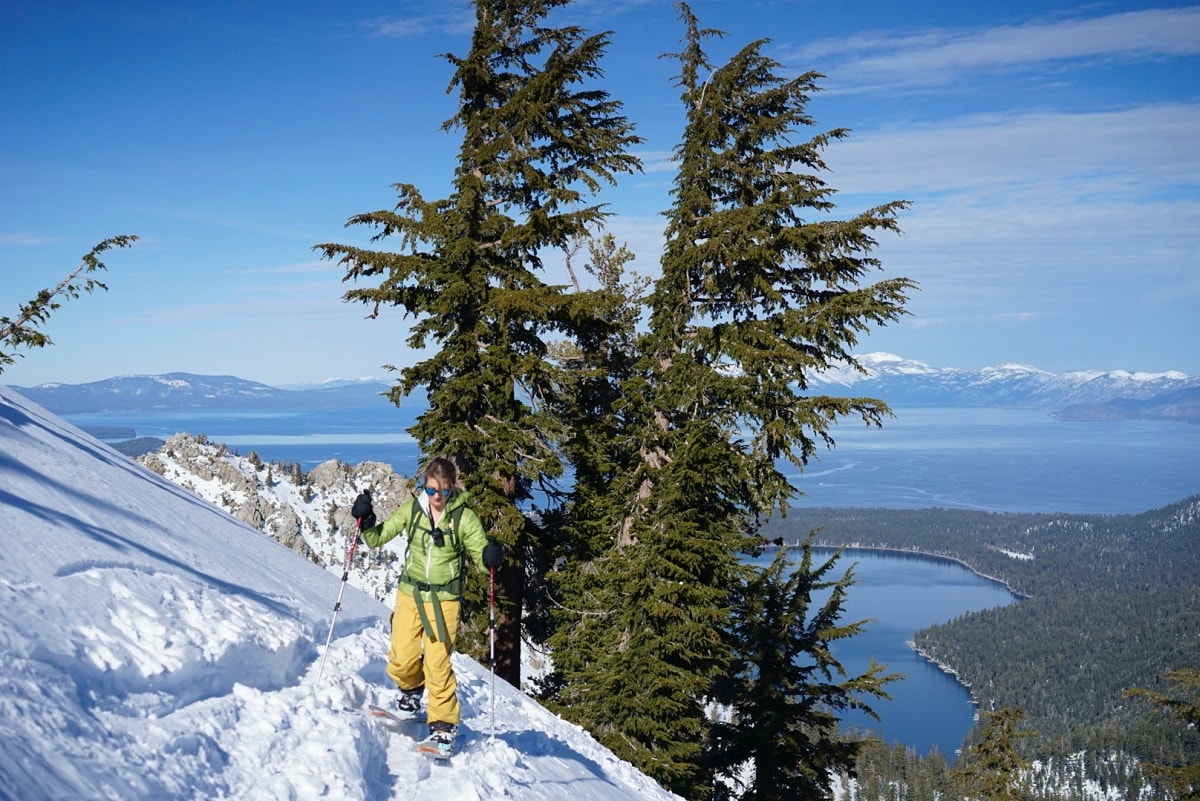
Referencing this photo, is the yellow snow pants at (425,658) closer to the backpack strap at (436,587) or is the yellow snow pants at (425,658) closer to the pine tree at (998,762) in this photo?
the backpack strap at (436,587)

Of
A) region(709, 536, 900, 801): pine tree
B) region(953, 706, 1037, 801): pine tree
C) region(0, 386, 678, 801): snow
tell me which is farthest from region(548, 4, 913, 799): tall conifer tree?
region(953, 706, 1037, 801): pine tree

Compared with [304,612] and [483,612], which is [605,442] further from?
[304,612]

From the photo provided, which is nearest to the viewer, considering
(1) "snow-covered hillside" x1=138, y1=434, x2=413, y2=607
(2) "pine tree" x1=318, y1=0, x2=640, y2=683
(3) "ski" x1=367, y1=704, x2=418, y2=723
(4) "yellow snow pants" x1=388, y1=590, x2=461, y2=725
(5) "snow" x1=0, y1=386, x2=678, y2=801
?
(5) "snow" x1=0, y1=386, x2=678, y2=801

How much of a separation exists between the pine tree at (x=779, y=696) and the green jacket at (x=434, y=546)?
11058 mm

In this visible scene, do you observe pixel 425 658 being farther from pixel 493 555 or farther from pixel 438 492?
pixel 438 492

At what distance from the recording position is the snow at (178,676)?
421 cm

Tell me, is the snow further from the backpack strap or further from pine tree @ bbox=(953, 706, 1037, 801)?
pine tree @ bbox=(953, 706, 1037, 801)

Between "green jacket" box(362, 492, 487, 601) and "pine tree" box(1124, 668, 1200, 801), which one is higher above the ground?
"green jacket" box(362, 492, 487, 601)

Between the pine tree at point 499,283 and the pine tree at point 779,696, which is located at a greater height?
the pine tree at point 499,283

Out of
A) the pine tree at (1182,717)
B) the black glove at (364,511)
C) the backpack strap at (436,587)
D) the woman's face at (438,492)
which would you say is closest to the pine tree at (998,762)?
the pine tree at (1182,717)

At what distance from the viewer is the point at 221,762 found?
4789 millimetres

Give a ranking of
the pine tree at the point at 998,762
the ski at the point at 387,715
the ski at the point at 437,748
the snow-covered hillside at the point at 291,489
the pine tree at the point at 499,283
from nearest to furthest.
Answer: the ski at the point at 437,748 → the ski at the point at 387,715 → the pine tree at the point at 499,283 → the pine tree at the point at 998,762 → the snow-covered hillside at the point at 291,489

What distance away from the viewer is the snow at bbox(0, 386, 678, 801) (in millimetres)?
4211

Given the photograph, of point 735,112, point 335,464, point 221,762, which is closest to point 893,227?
point 735,112
